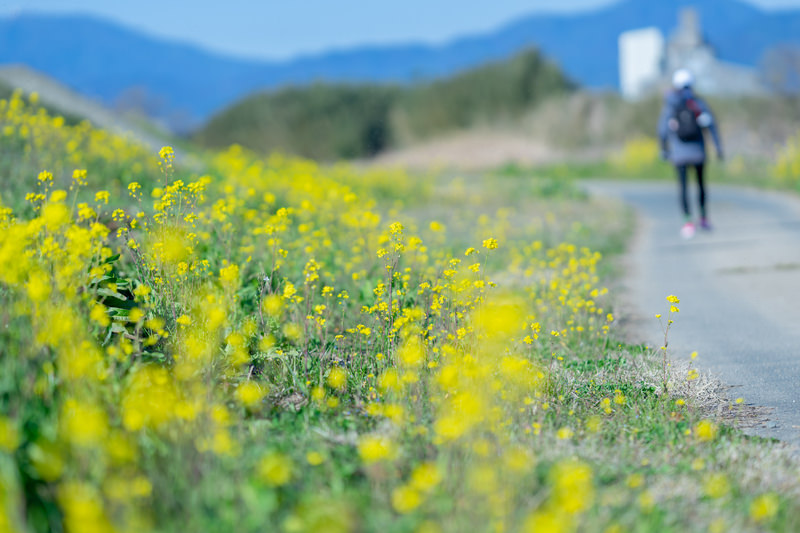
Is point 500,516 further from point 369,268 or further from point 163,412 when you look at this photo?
point 369,268

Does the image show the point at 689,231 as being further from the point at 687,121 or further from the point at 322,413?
the point at 322,413

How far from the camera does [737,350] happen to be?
5086mm

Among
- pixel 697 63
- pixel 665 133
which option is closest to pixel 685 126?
pixel 665 133

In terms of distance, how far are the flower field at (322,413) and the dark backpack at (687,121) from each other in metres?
5.09

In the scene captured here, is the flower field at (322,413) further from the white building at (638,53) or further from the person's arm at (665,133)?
the white building at (638,53)

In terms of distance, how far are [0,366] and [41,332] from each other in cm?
19

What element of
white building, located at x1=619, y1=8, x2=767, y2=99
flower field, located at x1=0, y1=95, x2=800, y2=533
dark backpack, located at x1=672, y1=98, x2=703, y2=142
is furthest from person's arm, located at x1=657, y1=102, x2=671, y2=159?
white building, located at x1=619, y1=8, x2=767, y2=99

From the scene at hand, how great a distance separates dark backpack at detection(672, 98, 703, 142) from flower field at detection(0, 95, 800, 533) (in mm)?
5094

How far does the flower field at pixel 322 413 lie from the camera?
245 cm

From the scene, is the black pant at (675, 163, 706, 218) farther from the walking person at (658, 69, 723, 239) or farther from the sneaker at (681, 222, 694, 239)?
the sneaker at (681, 222, 694, 239)

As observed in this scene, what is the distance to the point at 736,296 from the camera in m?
6.75

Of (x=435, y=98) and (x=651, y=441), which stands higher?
(x=435, y=98)

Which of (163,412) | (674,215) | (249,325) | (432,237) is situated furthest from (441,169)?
(163,412)

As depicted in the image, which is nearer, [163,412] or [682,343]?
[163,412]
